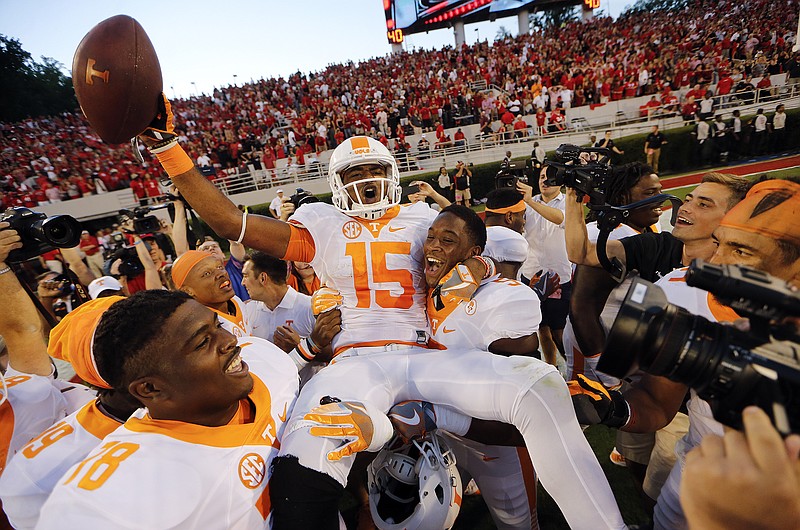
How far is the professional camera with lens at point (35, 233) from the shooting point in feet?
7.05

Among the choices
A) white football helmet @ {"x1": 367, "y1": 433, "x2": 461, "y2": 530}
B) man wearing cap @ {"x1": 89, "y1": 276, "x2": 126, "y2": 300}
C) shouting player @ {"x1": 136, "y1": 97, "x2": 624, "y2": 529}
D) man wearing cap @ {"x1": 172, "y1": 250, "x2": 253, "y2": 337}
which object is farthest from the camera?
man wearing cap @ {"x1": 89, "y1": 276, "x2": 126, "y2": 300}

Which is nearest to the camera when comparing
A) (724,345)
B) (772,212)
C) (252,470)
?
(724,345)

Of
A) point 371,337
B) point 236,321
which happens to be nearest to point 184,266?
point 236,321

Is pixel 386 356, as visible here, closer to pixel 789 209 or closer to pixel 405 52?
pixel 789 209

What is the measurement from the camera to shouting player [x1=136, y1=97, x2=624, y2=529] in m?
1.53

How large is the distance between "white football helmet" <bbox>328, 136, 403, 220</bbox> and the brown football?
1012 mm

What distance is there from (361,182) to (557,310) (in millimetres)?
2704

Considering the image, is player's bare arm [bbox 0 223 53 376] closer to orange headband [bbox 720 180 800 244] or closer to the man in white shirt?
orange headband [bbox 720 180 800 244]

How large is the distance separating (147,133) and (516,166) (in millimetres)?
3341

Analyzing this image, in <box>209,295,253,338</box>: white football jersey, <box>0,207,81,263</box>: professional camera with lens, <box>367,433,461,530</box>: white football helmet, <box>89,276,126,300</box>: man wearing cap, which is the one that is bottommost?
<box>367,433,461,530</box>: white football helmet

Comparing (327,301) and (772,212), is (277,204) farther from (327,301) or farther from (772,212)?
(772,212)

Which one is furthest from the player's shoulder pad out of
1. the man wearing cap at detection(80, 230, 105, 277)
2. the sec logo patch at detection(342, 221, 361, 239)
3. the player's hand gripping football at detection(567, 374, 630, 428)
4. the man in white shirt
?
the man in white shirt

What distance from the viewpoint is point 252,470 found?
1448 mm

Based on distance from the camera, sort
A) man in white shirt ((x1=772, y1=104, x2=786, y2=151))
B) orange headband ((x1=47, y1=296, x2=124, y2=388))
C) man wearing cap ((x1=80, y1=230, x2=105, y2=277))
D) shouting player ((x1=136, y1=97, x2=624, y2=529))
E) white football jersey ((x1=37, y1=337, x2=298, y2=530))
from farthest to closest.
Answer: man in white shirt ((x1=772, y1=104, x2=786, y2=151)) → man wearing cap ((x1=80, y1=230, x2=105, y2=277)) → orange headband ((x1=47, y1=296, x2=124, y2=388)) → shouting player ((x1=136, y1=97, x2=624, y2=529)) → white football jersey ((x1=37, y1=337, x2=298, y2=530))
